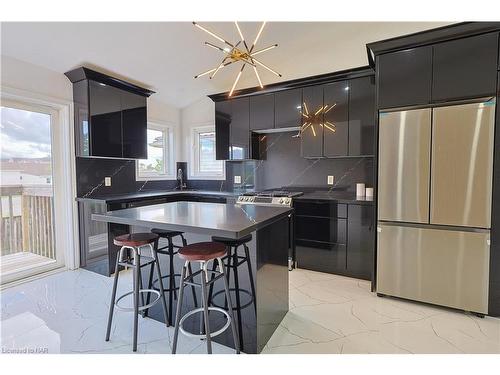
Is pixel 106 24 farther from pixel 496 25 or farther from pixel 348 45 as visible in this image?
pixel 496 25

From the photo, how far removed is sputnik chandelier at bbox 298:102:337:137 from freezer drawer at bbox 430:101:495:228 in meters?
1.26

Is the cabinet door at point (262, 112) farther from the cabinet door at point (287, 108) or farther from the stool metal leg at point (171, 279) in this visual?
the stool metal leg at point (171, 279)

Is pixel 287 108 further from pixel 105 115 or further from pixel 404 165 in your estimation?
pixel 105 115

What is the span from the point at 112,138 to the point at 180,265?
221 centimetres

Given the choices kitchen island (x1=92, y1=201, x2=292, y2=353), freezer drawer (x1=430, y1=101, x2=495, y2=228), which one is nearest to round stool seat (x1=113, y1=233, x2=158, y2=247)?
kitchen island (x1=92, y1=201, x2=292, y2=353)

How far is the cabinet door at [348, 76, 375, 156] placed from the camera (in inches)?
127

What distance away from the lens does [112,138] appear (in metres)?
3.53

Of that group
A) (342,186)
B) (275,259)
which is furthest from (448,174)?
(275,259)

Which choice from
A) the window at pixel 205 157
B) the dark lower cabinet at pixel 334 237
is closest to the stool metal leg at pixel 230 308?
the dark lower cabinet at pixel 334 237

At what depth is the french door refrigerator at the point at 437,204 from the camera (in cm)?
230

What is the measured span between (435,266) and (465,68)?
Answer: 5.72ft

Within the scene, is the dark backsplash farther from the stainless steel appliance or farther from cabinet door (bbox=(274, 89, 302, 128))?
the stainless steel appliance

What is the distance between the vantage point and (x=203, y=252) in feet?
5.71

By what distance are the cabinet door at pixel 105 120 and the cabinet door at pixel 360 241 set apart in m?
3.07
